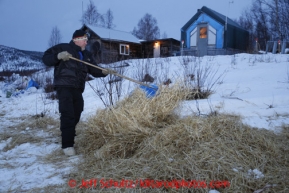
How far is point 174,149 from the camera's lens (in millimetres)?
2215

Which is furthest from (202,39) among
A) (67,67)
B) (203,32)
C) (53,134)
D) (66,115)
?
(66,115)

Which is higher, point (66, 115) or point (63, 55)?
point (63, 55)

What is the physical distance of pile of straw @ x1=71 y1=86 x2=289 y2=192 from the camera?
1863mm

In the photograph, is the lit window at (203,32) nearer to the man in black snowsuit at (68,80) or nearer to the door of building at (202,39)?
the door of building at (202,39)

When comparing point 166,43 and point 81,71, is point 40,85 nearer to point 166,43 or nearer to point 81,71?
point 81,71

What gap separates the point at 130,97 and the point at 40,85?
27.7 feet

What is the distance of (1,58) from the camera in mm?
26344

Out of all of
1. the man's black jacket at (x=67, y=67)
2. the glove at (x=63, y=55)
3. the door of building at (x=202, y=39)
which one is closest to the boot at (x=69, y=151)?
the man's black jacket at (x=67, y=67)

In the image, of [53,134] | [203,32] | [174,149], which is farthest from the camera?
[203,32]

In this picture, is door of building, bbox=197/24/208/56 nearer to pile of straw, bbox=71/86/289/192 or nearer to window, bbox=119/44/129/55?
window, bbox=119/44/129/55

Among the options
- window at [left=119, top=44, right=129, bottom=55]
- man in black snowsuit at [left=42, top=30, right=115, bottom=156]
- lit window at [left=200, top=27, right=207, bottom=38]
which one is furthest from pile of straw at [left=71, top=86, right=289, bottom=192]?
window at [left=119, top=44, right=129, bottom=55]

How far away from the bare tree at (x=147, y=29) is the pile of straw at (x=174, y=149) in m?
31.9

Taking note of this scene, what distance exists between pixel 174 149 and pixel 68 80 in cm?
159

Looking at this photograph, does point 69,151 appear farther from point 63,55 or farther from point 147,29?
point 147,29
